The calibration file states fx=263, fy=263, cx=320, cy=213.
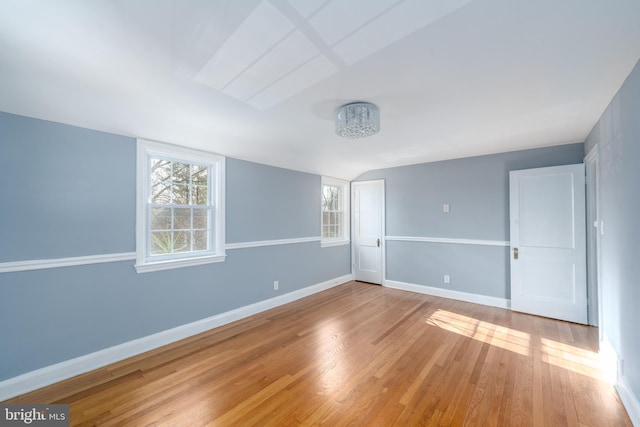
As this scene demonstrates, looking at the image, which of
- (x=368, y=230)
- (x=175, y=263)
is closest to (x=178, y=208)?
(x=175, y=263)

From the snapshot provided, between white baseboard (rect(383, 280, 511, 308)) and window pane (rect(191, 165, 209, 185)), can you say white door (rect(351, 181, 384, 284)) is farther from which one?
window pane (rect(191, 165, 209, 185))

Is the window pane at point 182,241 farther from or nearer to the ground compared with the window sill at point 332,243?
farther from the ground

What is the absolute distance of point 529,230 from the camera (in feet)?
11.9

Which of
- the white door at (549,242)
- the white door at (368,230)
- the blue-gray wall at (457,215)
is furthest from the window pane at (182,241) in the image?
the white door at (549,242)

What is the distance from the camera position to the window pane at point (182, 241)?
3.10 meters

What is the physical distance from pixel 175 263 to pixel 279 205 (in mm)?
1705

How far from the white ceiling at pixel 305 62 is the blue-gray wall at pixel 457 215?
1.17m

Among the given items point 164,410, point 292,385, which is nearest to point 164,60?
point 164,410

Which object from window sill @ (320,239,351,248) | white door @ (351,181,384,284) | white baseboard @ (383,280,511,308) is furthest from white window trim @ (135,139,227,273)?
white baseboard @ (383,280,511,308)

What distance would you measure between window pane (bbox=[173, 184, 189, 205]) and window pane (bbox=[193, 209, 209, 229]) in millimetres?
177

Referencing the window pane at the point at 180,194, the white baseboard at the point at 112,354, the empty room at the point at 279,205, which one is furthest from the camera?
the window pane at the point at 180,194

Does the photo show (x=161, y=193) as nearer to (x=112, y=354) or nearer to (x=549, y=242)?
(x=112, y=354)

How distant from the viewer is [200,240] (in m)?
3.34

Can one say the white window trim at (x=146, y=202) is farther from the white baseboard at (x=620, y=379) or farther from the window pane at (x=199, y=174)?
the white baseboard at (x=620, y=379)
